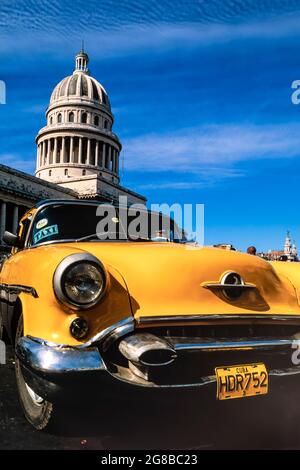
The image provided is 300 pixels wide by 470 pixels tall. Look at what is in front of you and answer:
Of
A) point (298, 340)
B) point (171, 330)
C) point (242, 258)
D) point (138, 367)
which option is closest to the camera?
point (138, 367)

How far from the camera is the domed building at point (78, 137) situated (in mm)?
69312

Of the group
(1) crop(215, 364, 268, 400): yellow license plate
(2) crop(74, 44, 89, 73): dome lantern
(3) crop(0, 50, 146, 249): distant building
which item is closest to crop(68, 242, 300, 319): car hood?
(1) crop(215, 364, 268, 400): yellow license plate

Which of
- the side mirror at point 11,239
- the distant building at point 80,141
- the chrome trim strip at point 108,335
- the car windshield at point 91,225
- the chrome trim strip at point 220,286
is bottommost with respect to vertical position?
the chrome trim strip at point 108,335

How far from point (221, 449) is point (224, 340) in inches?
24.1

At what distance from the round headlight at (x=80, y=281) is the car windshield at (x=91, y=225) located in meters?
1.20

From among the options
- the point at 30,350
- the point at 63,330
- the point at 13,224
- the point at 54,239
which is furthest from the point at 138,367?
the point at 13,224

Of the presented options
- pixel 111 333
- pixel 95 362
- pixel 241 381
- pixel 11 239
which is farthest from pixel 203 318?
pixel 11 239

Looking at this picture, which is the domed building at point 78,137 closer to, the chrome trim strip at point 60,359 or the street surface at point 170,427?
the street surface at point 170,427

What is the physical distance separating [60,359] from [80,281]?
1.50 ft

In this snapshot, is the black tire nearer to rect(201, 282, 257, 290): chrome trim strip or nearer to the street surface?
the street surface

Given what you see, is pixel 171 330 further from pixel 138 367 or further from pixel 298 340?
pixel 298 340

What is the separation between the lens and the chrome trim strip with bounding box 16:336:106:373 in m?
2.29

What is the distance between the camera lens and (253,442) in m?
2.53

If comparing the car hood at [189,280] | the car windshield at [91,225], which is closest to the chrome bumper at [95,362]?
the car hood at [189,280]
